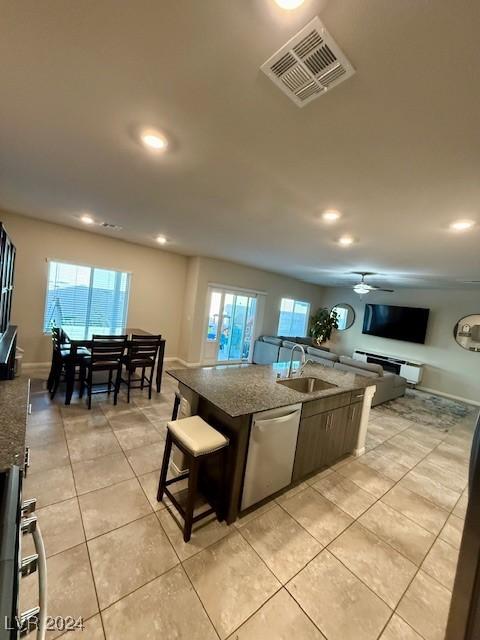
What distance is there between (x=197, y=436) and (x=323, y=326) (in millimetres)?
6999

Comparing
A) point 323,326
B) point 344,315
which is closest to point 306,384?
point 323,326

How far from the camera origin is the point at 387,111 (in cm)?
130

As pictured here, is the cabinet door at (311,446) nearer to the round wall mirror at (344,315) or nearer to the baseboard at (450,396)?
the baseboard at (450,396)

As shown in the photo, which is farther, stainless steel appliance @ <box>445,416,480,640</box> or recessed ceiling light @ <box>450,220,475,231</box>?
recessed ceiling light @ <box>450,220,475,231</box>

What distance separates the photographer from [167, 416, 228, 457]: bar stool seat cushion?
1.73 meters

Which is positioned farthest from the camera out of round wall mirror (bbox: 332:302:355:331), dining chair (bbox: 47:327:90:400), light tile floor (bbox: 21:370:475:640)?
round wall mirror (bbox: 332:302:355:331)

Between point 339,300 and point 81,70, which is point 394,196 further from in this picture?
point 339,300

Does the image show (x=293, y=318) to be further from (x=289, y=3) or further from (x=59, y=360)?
(x=289, y=3)

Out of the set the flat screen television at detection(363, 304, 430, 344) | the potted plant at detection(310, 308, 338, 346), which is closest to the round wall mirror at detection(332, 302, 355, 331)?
the potted plant at detection(310, 308, 338, 346)

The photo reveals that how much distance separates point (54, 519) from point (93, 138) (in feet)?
8.73

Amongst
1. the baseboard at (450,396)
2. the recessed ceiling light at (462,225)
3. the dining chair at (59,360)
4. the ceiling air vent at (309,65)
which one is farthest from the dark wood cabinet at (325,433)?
the baseboard at (450,396)

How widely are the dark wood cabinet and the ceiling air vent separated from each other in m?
2.08

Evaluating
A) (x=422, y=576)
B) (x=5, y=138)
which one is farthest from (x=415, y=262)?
(x=5, y=138)

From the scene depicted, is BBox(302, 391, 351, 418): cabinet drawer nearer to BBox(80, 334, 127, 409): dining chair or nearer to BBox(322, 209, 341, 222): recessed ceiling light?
BBox(322, 209, 341, 222): recessed ceiling light
